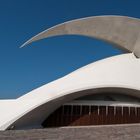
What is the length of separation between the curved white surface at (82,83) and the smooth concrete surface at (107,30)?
122 cm

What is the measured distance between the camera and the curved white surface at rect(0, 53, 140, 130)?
12.2 m

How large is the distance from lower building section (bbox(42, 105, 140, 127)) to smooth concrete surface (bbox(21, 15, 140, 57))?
476cm

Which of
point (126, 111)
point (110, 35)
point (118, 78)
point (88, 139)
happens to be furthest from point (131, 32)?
point (88, 139)

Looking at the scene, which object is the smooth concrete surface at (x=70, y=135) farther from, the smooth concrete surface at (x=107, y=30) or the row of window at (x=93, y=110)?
the smooth concrete surface at (x=107, y=30)

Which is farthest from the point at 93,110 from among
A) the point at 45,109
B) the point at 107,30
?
the point at 107,30

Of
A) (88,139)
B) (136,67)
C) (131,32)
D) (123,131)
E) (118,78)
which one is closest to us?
(88,139)

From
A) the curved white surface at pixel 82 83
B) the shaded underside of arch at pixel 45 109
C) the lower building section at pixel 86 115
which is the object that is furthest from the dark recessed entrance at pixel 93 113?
the curved white surface at pixel 82 83

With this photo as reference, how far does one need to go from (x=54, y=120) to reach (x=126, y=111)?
5188mm

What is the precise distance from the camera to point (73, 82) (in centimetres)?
1393

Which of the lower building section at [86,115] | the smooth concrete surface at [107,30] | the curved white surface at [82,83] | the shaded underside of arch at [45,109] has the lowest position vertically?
the lower building section at [86,115]

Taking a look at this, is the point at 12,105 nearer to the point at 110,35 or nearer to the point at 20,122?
the point at 20,122

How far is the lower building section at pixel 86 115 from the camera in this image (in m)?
15.3

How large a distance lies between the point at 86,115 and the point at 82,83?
9.33 feet

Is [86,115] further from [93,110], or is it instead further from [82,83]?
[82,83]
